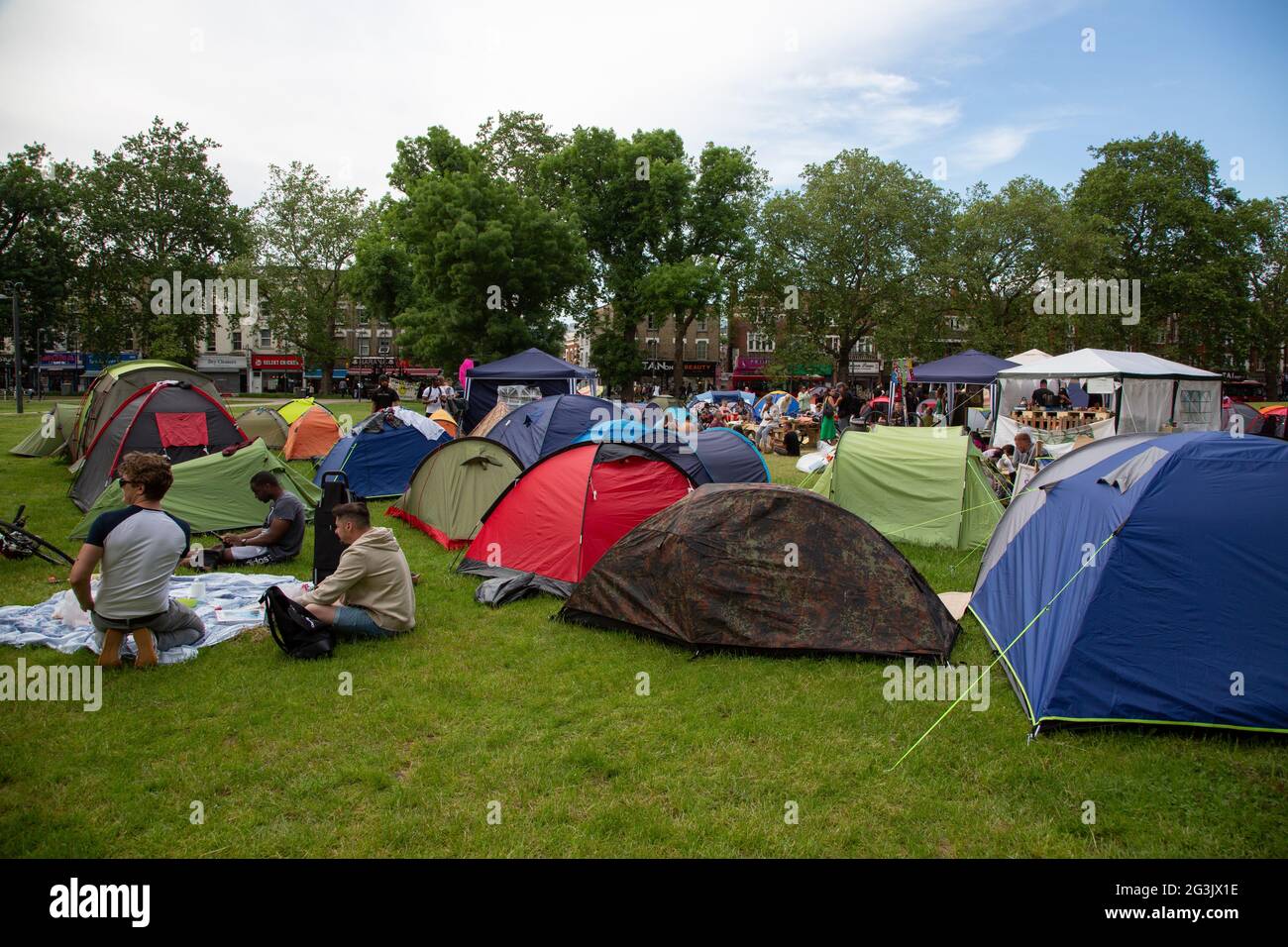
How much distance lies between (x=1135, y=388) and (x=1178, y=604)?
18.0 meters

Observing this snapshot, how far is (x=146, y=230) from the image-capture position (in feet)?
142

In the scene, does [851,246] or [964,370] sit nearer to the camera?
[964,370]

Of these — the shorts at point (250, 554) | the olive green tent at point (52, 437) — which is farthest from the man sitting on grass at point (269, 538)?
the olive green tent at point (52, 437)

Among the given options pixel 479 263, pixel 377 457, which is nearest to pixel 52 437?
pixel 377 457

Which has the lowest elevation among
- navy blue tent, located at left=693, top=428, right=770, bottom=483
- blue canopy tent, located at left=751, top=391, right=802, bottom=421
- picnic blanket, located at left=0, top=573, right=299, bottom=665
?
picnic blanket, located at left=0, top=573, right=299, bottom=665

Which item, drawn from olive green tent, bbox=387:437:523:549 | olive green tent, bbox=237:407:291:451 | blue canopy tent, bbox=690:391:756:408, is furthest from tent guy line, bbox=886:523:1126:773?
blue canopy tent, bbox=690:391:756:408

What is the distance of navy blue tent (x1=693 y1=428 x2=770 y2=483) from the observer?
433 inches

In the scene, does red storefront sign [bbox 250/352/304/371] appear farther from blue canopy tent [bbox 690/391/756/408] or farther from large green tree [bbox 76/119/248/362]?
blue canopy tent [bbox 690/391/756/408]

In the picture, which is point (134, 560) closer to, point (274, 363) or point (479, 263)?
point (479, 263)

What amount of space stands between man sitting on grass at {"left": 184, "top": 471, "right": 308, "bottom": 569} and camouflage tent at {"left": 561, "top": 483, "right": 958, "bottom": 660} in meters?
4.82

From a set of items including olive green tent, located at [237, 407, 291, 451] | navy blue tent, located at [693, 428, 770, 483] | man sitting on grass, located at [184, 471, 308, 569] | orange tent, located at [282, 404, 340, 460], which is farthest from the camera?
olive green tent, located at [237, 407, 291, 451]

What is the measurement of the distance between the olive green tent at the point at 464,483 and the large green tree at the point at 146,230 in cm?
3941

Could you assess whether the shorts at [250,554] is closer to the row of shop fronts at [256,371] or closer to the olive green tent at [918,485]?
the olive green tent at [918,485]

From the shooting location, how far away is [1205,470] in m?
4.90
